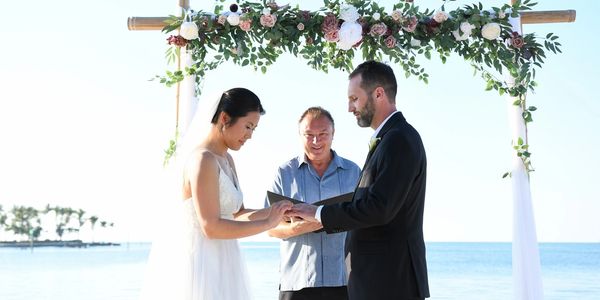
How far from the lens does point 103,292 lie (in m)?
15.6

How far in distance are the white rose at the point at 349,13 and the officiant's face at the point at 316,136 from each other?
0.66 meters

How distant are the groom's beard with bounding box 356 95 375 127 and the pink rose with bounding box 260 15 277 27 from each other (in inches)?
50.0

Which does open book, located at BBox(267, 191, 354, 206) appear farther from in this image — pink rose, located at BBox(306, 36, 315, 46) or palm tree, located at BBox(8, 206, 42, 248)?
palm tree, located at BBox(8, 206, 42, 248)

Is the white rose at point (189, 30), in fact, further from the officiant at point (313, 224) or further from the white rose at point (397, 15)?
the white rose at point (397, 15)

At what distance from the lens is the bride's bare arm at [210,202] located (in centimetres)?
341

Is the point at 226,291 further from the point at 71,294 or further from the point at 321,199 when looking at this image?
the point at 71,294

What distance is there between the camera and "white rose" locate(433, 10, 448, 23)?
14.9ft

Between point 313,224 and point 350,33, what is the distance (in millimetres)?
1218

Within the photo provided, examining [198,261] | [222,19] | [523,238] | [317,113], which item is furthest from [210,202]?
[523,238]

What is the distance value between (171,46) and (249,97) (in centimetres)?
131

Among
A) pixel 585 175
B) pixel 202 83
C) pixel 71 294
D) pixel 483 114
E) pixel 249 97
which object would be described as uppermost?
pixel 483 114

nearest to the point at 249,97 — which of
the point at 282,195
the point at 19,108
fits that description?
the point at 282,195

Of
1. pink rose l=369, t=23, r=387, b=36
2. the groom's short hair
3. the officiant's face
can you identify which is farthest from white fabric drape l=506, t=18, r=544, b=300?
the groom's short hair

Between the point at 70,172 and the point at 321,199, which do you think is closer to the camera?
the point at 321,199
